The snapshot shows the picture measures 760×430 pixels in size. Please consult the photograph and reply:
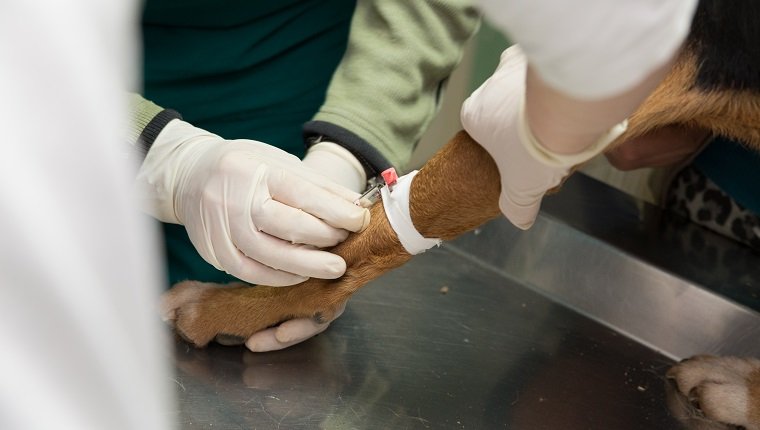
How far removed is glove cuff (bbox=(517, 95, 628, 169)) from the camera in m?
0.60

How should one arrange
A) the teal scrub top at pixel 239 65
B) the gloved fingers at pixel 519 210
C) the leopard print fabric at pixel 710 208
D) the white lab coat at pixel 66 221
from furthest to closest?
the leopard print fabric at pixel 710 208
the teal scrub top at pixel 239 65
the gloved fingers at pixel 519 210
the white lab coat at pixel 66 221

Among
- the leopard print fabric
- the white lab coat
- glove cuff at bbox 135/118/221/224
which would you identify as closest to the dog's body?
glove cuff at bbox 135/118/221/224

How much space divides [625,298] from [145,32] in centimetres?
71

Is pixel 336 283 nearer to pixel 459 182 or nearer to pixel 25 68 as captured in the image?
pixel 459 182

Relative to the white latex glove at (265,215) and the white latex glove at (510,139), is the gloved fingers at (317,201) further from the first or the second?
the white latex glove at (510,139)

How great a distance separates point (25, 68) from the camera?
0.94 feet

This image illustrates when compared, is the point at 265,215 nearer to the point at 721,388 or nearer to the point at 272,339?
the point at 272,339

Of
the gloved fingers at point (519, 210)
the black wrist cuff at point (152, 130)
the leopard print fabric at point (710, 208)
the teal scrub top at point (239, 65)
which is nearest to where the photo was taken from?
the gloved fingers at point (519, 210)

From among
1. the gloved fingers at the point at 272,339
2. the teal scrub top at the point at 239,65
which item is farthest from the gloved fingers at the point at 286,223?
the teal scrub top at the point at 239,65

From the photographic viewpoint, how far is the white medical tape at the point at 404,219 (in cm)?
89

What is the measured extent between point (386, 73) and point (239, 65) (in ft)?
0.64

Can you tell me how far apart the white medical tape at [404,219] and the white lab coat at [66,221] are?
0.58 metres

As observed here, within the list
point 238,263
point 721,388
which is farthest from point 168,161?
point 721,388

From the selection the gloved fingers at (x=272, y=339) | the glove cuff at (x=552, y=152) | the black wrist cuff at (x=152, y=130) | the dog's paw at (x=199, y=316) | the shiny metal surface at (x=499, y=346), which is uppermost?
the glove cuff at (x=552, y=152)
